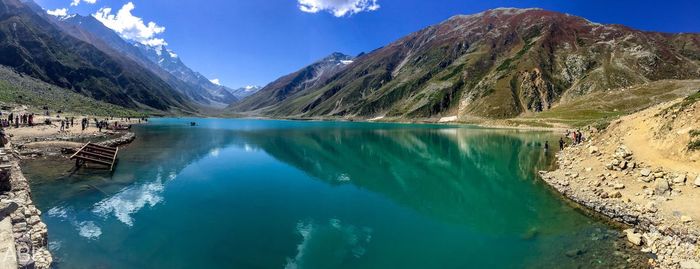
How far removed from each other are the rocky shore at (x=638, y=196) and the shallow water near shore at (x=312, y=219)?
1296 millimetres

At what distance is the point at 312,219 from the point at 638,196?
23567 millimetres

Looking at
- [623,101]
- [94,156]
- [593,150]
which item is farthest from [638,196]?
[623,101]

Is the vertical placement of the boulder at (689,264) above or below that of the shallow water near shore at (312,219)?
above

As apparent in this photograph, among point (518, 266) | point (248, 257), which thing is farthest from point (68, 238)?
point (518, 266)

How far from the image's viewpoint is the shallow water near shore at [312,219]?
2012cm

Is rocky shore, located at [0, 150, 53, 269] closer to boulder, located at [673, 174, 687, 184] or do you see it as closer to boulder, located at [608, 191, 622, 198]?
boulder, located at [608, 191, 622, 198]

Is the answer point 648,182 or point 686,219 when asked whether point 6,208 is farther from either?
point 648,182

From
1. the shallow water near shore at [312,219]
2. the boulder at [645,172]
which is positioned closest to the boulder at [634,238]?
the shallow water near shore at [312,219]

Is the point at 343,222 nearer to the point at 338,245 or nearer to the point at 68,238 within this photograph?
the point at 338,245

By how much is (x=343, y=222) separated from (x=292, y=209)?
A: 17.1 feet

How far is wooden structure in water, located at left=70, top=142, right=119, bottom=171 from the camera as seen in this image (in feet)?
143

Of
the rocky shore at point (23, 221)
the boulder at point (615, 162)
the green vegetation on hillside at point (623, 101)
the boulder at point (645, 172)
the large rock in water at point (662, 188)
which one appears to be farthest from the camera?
the green vegetation on hillside at point (623, 101)

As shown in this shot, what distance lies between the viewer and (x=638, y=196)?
27.3 metres

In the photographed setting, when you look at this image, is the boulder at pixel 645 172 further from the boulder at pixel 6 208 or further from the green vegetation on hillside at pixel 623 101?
the green vegetation on hillside at pixel 623 101
